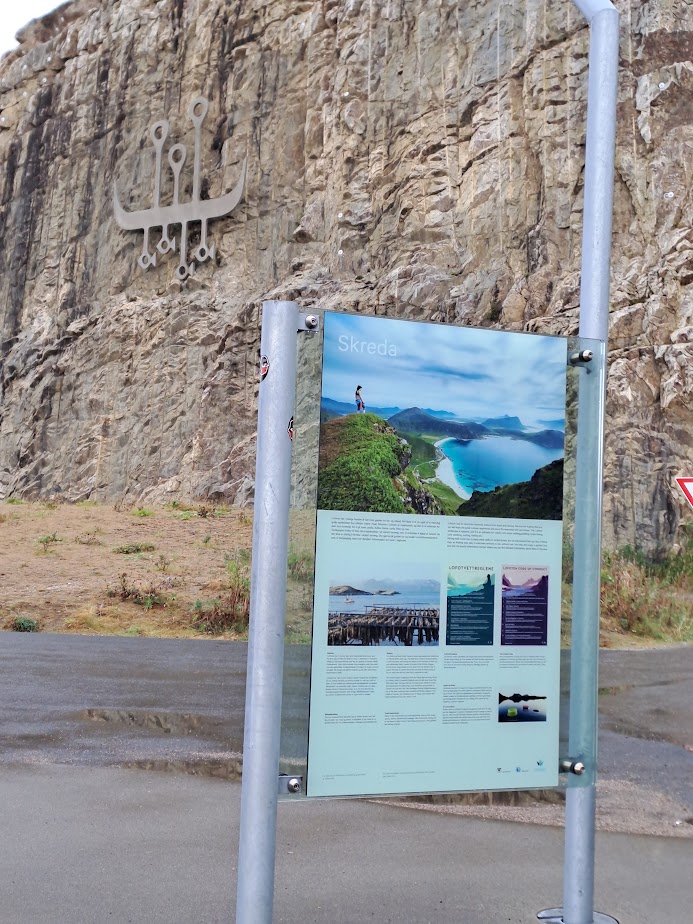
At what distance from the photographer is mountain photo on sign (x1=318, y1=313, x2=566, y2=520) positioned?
11.3 feet

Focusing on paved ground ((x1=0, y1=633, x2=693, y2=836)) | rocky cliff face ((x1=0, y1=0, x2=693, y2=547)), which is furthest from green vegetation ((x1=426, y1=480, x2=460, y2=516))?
rocky cliff face ((x1=0, y1=0, x2=693, y2=547))

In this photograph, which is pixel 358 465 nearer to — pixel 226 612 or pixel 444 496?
pixel 444 496

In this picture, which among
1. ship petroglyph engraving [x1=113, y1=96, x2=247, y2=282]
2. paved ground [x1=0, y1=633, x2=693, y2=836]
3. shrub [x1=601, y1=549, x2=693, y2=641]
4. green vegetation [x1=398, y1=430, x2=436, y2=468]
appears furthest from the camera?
ship petroglyph engraving [x1=113, y1=96, x2=247, y2=282]

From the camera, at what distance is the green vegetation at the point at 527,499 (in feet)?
12.0

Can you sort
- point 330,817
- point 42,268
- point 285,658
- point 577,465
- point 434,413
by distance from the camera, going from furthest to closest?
1. point 42,268
2. point 330,817
3. point 577,465
4. point 434,413
5. point 285,658

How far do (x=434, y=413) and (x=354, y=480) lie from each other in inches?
15.2

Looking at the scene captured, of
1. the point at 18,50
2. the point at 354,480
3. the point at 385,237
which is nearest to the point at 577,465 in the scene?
the point at 354,480

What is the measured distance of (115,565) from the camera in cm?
1972

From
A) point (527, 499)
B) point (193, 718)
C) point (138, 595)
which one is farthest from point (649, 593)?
point (527, 499)

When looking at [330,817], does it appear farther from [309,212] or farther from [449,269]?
[309,212]

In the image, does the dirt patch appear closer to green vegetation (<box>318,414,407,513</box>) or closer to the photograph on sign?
the photograph on sign

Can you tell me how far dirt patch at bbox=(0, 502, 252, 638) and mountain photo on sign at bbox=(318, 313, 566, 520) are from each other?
1251 centimetres

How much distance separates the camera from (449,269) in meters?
29.6

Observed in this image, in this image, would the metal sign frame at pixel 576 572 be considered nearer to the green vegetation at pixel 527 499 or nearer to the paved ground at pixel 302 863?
the green vegetation at pixel 527 499
